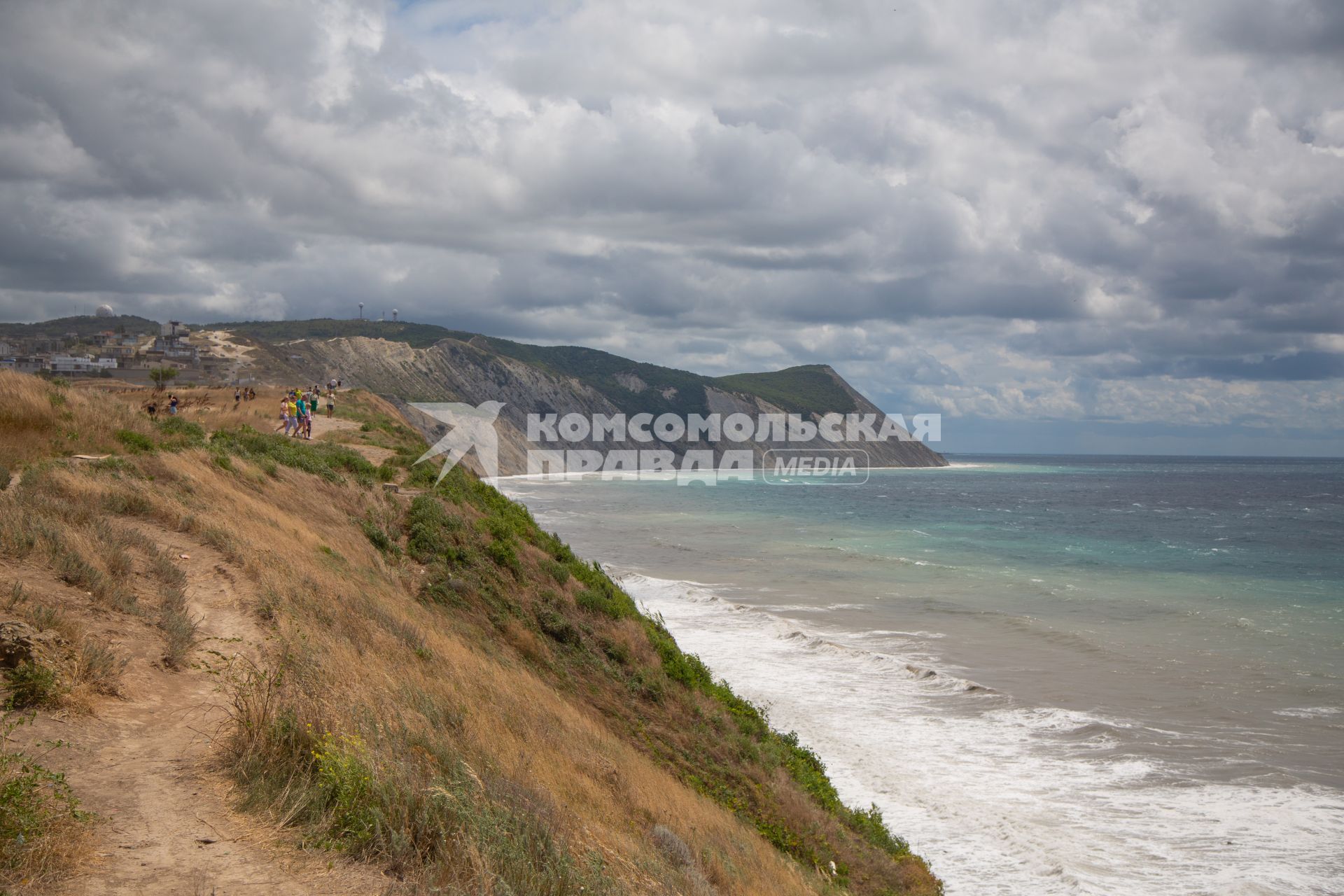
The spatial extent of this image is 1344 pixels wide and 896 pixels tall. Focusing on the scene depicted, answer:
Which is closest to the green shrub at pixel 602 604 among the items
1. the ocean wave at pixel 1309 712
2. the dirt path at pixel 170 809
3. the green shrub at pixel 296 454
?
the green shrub at pixel 296 454

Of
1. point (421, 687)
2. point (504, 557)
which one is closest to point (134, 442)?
point (504, 557)

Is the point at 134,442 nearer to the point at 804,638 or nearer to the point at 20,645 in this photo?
the point at 20,645

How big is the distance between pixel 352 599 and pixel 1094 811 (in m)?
10.7

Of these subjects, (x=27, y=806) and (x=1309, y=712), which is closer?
(x=27, y=806)

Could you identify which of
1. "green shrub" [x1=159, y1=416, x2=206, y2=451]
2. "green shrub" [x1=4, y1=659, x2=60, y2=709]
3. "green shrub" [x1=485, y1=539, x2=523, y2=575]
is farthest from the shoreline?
"green shrub" [x1=4, y1=659, x2=60, y2=709]

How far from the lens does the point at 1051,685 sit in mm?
18750

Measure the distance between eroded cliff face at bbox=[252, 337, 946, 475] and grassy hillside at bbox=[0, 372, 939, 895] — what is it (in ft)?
219

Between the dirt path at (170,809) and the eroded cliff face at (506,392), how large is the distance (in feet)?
248

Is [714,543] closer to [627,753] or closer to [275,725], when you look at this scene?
[627,753]

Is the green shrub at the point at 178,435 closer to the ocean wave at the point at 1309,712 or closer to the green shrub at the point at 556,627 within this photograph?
the green shrub at the point at 556,627

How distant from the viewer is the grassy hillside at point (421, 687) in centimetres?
528

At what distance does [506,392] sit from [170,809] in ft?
452

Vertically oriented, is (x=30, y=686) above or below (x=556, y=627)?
above

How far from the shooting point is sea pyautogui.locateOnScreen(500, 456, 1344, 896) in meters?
11.5
